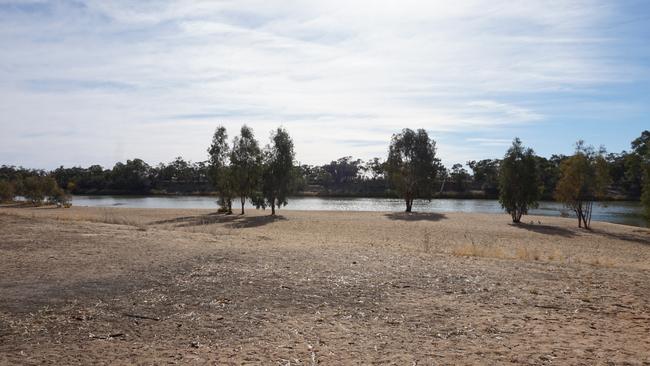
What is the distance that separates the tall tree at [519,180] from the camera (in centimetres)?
4216

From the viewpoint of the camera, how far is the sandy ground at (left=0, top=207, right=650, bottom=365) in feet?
21.0

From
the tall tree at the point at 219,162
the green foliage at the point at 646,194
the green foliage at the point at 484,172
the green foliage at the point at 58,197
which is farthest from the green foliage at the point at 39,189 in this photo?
the green foliage at the point at 484,172

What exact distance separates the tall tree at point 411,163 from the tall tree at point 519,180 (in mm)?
11886

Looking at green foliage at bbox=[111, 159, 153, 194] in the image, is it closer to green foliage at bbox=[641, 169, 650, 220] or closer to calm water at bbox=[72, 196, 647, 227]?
calm water at bbox=[72, 196, 647, 227]

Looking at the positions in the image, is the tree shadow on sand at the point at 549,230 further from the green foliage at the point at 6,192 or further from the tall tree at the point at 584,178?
the green foliage at the point at 6,192

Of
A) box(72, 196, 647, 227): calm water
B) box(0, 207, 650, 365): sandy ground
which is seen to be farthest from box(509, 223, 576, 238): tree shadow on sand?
box(0, 207, 650, 365): sandy ground

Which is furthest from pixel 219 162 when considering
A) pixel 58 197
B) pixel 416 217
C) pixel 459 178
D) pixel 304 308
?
pixel 459 178

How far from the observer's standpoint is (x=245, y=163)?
46.5 metres

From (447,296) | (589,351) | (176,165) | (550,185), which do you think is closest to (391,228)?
(447,296)

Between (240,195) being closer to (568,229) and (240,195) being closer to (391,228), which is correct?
(391,228)

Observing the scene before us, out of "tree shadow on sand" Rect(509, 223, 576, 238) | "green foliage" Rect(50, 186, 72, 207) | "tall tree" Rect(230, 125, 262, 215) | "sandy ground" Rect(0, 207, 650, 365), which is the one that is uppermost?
"tall tree" Rect(230, 125, 262, 215)

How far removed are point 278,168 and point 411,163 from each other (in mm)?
16365

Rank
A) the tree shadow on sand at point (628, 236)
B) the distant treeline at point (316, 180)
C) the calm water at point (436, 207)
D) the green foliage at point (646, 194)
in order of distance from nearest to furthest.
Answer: the tree shadow on sand at point (628, 236) → the green foliage at point (646, 194) → the calm water at point (436, 207) → the distant treeline at point (316, 180)

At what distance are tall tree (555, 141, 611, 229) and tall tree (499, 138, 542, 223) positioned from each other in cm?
331
